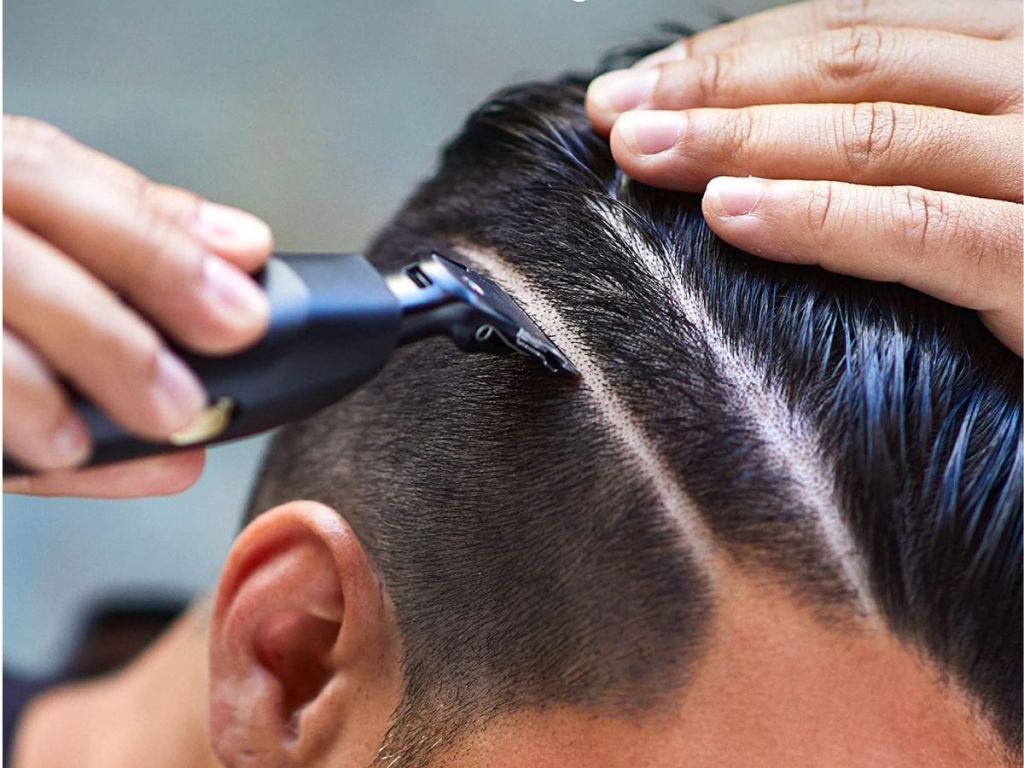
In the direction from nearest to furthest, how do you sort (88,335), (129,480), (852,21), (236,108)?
(88,335) → (129,480) → (852,21) → (236,108)

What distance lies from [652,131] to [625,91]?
0.09 meters

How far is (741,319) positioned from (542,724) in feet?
1.08

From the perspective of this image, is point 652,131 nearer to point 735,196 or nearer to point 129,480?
point 735,196

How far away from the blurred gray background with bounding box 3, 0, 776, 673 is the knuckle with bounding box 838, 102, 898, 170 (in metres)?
0.91

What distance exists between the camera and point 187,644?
1147mm

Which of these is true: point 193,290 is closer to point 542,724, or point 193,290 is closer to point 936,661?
point 542,724

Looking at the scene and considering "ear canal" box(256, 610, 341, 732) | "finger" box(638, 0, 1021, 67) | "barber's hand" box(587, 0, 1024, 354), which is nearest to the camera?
"barber's hand" box(587, 0, 1024, 354)

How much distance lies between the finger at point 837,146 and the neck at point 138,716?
682 mm

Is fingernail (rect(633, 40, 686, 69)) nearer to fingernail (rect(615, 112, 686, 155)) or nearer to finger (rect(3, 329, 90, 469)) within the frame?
fingernail (rect(615, 112, 686, 155))

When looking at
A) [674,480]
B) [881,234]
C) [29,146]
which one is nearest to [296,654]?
[674,480]

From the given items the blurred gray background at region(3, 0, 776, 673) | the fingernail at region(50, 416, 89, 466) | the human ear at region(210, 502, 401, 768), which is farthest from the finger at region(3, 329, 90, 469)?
the blurred gray background at region(3, 0, 776, 673)

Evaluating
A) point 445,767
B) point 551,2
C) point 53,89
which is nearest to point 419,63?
point 551,2

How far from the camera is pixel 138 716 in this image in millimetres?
1169

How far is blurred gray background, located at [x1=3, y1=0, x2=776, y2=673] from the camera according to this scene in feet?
5.40
